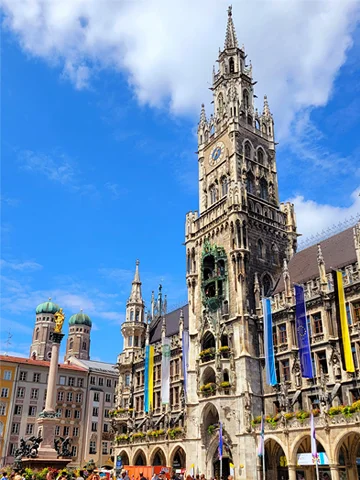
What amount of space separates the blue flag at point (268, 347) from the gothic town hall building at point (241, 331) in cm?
107

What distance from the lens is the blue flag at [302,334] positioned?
38.7 metres

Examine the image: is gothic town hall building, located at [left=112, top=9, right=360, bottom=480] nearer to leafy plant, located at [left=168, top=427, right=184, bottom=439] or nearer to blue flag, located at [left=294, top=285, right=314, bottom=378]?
leafy plant, located at [left=168, top=427, right=184, bottom=439]

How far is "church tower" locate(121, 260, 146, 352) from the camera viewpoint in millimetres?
67625

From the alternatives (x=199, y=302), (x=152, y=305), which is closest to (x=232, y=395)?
(x=199, y=302)

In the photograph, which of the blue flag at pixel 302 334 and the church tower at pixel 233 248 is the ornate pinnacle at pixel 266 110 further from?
the blue flag at pixel 302 334

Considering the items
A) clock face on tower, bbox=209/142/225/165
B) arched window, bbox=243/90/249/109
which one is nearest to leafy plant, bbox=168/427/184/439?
clock face on tower, bbox=209/142/225/165

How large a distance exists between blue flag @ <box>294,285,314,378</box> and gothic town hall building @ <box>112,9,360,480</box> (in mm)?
1220

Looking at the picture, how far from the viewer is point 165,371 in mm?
55031

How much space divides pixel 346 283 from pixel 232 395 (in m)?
14.8

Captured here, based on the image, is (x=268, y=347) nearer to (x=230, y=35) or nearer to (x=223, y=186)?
(x=223, y=186)

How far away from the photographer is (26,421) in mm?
72188

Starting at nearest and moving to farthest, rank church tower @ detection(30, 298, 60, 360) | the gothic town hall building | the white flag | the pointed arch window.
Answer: the gothic town hall building → the white flag → the pointed arch window → church tower @ detection(30, 298, 60, 360)

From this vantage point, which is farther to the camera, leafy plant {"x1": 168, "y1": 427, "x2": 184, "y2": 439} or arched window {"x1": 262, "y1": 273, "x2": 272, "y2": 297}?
arched window {"x1": 262, "y1": 273, "x2": 272, "y2": 297}

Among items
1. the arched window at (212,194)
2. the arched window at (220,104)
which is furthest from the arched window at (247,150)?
the arched window at (220,104)
